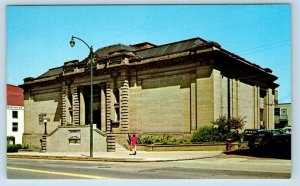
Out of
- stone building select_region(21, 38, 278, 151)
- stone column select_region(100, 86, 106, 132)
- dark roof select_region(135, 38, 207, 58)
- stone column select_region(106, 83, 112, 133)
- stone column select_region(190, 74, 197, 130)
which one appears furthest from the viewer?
stone column select_region(100, 86, 106, 132)

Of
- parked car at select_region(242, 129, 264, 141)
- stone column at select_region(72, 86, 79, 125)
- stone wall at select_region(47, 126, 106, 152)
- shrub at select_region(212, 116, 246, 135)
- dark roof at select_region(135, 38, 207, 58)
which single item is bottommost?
stone wall at select_region(47, 126, 106, 152)

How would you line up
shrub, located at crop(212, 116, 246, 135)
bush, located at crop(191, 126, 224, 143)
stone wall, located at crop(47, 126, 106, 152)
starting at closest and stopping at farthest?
bush, located at crop(191, 126, 224, 143)
shrub, located at crop(212, 116, 246, 135)
stone wall, located at crop(47, 126, 106, 152)

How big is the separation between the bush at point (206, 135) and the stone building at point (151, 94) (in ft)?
2.62

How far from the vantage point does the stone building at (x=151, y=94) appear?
26344 millimetres

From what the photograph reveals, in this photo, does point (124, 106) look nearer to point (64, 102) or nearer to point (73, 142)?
point (73, 142)

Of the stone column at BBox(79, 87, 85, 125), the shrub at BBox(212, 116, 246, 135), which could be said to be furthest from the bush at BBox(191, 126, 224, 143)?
the stone column at BBox(79, 87, 85, 125)

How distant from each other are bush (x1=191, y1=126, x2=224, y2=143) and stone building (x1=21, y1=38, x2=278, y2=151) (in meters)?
0.80

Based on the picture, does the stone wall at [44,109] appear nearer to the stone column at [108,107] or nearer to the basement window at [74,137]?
the basement window at [74,137]

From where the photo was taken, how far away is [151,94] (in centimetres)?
2927

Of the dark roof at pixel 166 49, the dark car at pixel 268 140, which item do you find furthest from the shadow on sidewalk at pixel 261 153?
the dark roof at pixel 166 49

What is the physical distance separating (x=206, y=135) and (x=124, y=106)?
8.04m

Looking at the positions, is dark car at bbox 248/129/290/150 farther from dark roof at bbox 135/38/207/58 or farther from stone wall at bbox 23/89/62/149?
stone wall at bbox 23/89/62/149

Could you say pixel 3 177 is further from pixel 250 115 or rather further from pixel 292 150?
pixel 250 115

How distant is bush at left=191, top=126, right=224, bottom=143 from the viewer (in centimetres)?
2406
